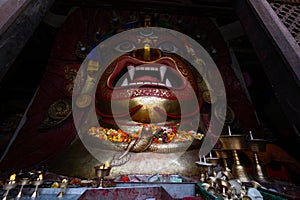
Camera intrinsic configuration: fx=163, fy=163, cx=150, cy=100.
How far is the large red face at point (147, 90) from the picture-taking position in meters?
2.87

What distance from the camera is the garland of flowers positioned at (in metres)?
2.68

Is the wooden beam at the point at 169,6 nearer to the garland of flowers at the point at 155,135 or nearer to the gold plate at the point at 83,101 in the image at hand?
the gold plate at the point at 83,101

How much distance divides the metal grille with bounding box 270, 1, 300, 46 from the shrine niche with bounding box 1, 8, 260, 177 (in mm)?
1889

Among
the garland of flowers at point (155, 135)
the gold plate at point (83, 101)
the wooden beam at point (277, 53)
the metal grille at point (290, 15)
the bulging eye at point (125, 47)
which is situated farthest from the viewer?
the bulging eye at point (125, 47)

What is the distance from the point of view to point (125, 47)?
337cm

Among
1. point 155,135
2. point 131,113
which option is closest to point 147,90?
point 131,113

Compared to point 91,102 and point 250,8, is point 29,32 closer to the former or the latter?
point 250,8

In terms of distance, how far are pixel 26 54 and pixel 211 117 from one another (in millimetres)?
5080

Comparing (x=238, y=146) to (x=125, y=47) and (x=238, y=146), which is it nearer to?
(x=238, y=146)

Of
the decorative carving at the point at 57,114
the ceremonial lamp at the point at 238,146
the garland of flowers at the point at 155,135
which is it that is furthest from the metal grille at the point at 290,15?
the decorative carving at the point at 57,114

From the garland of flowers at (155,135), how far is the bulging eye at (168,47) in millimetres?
1645

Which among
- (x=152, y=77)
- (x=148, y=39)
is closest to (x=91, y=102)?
(x=152, y=77)

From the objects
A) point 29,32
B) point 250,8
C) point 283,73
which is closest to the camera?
point 283,73

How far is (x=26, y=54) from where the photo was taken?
14.9ft
